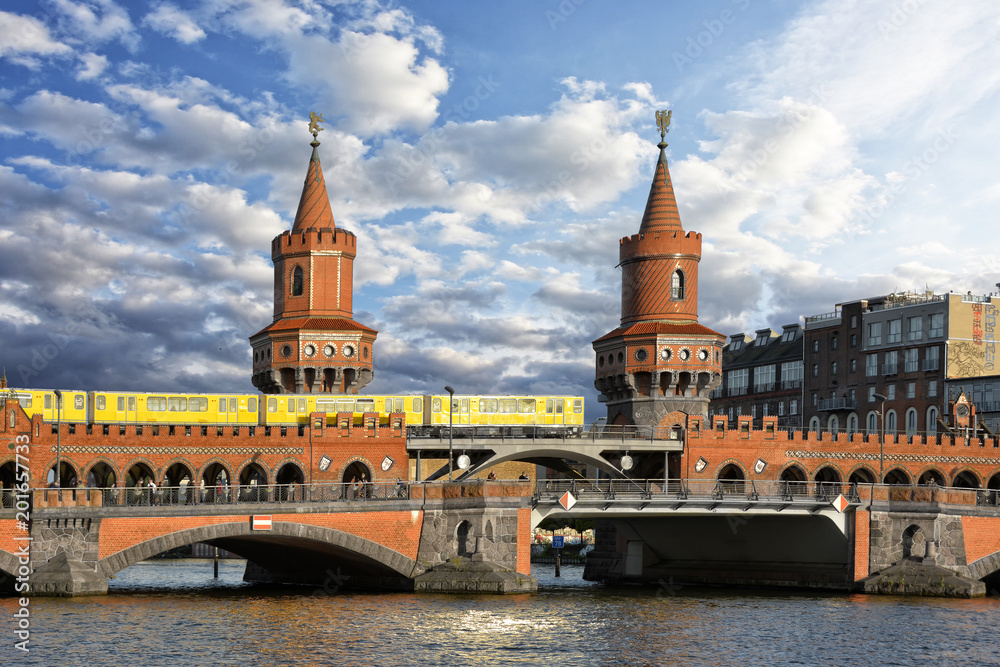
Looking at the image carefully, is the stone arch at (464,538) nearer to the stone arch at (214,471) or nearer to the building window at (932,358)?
the stone arch at (214,471)

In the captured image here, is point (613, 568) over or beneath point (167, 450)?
beneath

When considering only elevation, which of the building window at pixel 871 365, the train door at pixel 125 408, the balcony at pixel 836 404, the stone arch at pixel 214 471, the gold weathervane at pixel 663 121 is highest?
the gold weathervane at pixel 663 121

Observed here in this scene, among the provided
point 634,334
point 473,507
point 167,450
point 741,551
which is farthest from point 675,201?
point 167,450

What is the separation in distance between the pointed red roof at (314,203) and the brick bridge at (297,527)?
25.7 metres

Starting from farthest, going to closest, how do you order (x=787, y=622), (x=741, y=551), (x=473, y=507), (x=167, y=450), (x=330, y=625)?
(x=741, y=551)
(x=167, y=450)
(x=473, y=507)
(x=787, y=622)
(x=330, y=625)

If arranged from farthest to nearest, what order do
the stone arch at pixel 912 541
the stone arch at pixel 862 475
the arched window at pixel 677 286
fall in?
the arched window at pixel 677 286
the stone arch at pixel 862 475
the stone arch at pixel 912 541

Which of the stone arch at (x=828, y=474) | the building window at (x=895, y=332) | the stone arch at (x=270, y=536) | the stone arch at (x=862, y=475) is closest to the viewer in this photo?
the stone arch at (x=270, y=536)

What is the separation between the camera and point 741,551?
7806cm

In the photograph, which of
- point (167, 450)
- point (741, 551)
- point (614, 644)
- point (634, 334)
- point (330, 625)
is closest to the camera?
point (614, 644)

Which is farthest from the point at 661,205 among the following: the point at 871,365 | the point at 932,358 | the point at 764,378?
the point at 764,378

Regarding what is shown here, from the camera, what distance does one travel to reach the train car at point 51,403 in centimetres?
7031

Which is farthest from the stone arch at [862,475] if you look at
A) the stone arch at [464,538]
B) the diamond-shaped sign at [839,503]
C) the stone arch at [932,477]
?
the stone arch at [464,538]

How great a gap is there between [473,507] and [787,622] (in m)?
17.2

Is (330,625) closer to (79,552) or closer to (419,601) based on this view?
(419,601)
